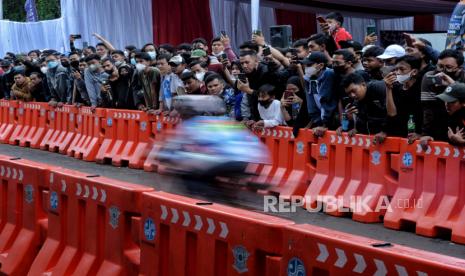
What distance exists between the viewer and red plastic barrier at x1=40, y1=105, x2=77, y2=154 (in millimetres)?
17047

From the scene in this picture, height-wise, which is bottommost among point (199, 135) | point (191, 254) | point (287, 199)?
point (287, 199)

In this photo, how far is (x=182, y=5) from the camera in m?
28.4

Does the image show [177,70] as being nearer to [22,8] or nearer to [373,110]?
[373,110]

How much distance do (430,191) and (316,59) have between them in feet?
8.52

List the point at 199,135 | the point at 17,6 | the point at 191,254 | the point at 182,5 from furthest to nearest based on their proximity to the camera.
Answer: the point at 17,6
the point at 182,5
the point at 199,135
the point at 191,254

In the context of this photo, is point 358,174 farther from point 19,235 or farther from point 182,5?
point 182,5

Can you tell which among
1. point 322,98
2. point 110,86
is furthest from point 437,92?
point 110,86

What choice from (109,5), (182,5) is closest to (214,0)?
(182,5)

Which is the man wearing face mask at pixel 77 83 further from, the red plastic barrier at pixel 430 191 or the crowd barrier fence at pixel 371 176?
the red plastic barrier at pixel 430 191

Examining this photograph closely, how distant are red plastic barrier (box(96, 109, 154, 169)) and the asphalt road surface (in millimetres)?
232

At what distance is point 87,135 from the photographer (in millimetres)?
16406

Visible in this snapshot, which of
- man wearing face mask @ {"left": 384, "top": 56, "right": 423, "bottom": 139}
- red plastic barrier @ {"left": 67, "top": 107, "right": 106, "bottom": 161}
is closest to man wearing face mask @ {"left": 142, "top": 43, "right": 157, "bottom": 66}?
red plastic barrier @ {"left": 67, "top": 107, "right": 106, "bottom": 161}

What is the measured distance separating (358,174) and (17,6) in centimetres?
4604

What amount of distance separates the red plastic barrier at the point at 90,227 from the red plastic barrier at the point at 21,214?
256 mm
